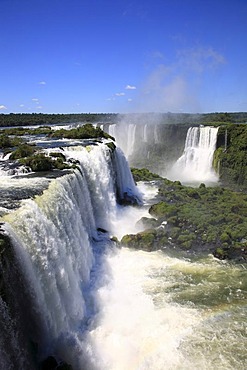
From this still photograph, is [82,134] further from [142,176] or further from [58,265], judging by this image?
[58,265]

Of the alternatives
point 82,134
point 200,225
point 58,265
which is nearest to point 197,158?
point 82,134

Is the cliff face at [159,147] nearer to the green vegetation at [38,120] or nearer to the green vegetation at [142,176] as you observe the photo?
the green vegetation at [142,176]

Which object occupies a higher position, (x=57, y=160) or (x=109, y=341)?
(x=57, y=160)

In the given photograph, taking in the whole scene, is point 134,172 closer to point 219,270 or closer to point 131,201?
point 131,201

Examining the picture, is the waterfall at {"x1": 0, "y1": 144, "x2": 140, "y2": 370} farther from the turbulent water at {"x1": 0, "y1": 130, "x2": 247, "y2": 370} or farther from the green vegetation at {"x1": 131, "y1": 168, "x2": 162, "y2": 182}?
the green vegetation at {"x1": 131, "y1": 168, "x2": 162, "y2": 182}

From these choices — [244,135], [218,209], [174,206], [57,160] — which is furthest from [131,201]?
[244,135]

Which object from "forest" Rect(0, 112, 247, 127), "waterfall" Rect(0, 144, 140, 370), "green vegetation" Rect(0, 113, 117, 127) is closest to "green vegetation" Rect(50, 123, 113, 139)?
"waterfall" Rect(0, 144, 140, 370)

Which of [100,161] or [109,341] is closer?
[109,341]
